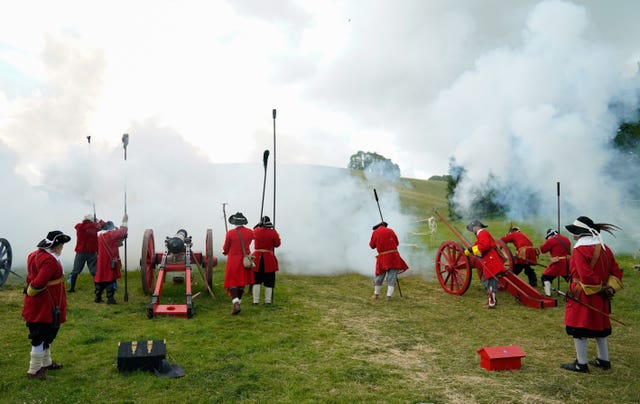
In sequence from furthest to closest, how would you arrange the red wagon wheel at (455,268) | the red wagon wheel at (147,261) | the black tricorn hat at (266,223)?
1. the red wagon wheel at (455,268)
2. the black tricorn hat at (266,223)
3. the red wagon wheel at (147,261)

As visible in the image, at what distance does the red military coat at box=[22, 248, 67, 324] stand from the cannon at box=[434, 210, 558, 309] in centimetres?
597

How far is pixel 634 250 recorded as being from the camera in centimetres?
1337

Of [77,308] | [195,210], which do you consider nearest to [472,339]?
[77,308]

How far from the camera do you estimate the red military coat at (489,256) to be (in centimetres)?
792

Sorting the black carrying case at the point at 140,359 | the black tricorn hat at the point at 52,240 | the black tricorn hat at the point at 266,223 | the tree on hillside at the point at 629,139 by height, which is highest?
the tree on hillside at the point at 629,139

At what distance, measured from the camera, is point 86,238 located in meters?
8.91

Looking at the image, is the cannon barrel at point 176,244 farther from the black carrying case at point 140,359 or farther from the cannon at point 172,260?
the black carrying case at point 140,359

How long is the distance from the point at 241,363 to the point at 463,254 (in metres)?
5.46

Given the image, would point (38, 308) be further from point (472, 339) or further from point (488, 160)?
point (488, 160)

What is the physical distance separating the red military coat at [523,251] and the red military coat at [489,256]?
139 centimetres

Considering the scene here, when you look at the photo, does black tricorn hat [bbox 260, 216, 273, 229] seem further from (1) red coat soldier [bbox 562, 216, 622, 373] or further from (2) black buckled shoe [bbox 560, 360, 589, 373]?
(2) black buckled shoe [bbox 560, 360, 589, 373]

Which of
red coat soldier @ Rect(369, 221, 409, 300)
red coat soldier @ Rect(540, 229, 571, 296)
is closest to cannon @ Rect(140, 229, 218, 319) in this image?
red coat soldier @ Rect(369, 221, 409, 300)

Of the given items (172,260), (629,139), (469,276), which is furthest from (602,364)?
(629,139)

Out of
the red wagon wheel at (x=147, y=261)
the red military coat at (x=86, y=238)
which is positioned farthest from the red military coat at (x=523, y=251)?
the red military coat at (x=86, y=238)
